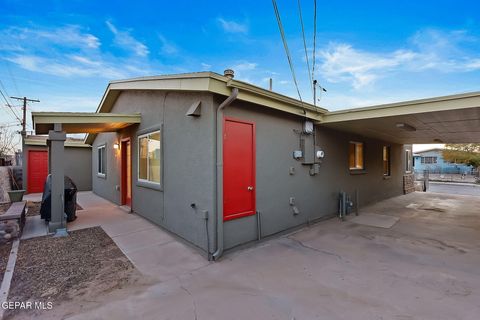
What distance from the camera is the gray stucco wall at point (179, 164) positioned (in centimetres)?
369

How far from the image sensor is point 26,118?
62.3 feet

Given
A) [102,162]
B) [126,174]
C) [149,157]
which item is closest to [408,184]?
[149,157]

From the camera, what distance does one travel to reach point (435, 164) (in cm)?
3081

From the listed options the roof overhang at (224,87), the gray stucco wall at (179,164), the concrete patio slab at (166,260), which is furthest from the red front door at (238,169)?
the concrete patio slab at (166,260)

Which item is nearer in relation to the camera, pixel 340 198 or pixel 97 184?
pixel 340 198

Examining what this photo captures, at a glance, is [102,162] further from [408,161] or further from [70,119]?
[408,161]

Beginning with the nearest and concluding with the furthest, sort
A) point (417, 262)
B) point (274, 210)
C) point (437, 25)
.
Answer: point (417, 262)
point (274, 210)
point (437, 25)

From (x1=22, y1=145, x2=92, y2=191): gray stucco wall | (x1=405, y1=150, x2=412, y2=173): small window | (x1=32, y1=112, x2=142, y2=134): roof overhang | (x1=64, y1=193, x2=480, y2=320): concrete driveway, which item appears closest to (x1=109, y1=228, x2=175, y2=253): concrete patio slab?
(x1=64, y1=193, x2=480, y2=320): concrete driveway

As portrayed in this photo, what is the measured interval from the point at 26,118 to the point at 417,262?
86.2ft

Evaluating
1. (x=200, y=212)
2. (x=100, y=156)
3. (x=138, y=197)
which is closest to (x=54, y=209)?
(x=138, y=197)

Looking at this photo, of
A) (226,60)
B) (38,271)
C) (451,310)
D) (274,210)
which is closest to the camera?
(451,310)

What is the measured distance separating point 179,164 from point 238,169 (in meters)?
1.24

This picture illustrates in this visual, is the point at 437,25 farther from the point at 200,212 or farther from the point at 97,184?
the point at 97,184

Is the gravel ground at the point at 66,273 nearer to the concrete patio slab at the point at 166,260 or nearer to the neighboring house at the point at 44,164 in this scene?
the concrete patio slab at the point at 166,260
